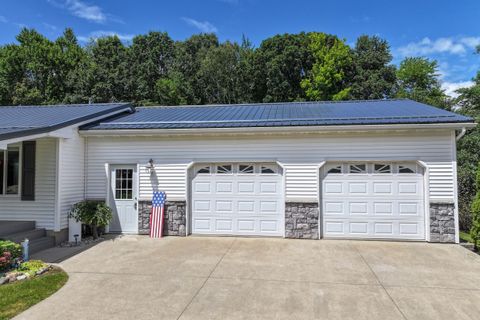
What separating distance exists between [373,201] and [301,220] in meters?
2.05

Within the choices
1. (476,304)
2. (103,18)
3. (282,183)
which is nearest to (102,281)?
(282,183)

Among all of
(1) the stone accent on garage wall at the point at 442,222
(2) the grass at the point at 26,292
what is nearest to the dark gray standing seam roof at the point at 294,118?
(1) the stone accent on garage wall at the point at 442,222

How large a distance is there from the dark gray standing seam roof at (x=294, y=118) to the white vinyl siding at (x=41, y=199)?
4.30 ft

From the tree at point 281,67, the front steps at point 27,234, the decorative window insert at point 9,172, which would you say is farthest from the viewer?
the tree at point 281,67

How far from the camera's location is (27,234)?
7.25 m

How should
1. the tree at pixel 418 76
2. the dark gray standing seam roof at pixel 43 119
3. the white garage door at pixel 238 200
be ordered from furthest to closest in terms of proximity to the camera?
the tree at pixel 418 76 < the white garage door at pixel 238 200 < the dark gray standing seam roof at pixel 43 119

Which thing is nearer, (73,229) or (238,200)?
(73,229)

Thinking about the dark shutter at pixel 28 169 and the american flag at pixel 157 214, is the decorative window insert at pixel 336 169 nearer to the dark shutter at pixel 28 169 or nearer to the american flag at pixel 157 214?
the american flag at pixel 157 214

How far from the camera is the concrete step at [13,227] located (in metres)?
7.00

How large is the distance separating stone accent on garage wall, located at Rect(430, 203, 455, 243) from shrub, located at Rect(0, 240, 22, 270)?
32.1 feet

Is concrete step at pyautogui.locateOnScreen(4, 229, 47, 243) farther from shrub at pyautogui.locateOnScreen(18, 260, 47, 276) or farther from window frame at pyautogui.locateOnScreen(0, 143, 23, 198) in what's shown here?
shrub at pyautogui.locateOnScreen(18, 260, 47, 276)

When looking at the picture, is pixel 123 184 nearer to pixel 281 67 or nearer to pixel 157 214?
pixel 157 214

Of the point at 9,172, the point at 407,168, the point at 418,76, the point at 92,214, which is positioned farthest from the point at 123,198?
the point at 418,76

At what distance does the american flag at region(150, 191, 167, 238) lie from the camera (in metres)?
8.75
